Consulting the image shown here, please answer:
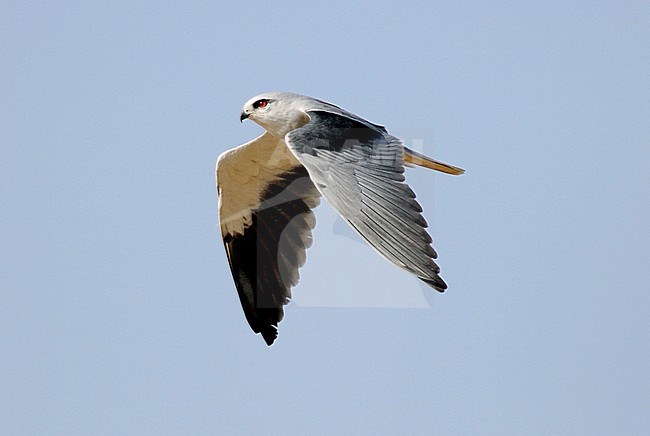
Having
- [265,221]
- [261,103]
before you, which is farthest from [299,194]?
[261,103]

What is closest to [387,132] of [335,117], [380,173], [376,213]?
[335,117]

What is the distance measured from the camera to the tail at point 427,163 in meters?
10.9

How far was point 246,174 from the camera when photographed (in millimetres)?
12375

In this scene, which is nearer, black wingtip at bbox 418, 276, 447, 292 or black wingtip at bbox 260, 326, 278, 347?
black wingtip at bbox 418, 276, 447, 292

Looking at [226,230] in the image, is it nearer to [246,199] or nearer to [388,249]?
[246,199]

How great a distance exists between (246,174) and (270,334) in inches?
72.7

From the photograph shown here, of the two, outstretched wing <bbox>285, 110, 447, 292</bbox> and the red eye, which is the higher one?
the red eye

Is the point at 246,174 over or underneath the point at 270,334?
over

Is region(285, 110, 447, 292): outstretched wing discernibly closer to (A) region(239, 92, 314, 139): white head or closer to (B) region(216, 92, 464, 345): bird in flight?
(B) region(216, 92, 464, 345): bird in flight

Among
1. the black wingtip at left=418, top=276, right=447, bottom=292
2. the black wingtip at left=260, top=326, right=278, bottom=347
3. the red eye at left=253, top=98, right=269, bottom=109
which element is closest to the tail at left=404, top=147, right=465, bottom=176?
the red eye at left=253, top=98, right=269, bottom=109

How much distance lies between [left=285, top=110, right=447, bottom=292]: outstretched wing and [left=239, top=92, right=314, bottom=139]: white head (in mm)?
618

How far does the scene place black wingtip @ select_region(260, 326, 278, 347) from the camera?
38.8 feet

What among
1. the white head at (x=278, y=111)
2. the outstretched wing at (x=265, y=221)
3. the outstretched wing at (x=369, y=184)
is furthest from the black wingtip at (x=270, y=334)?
the outstretched wing at (x=369, y=184)

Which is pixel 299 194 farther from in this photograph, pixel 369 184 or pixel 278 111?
pixel 369 184
